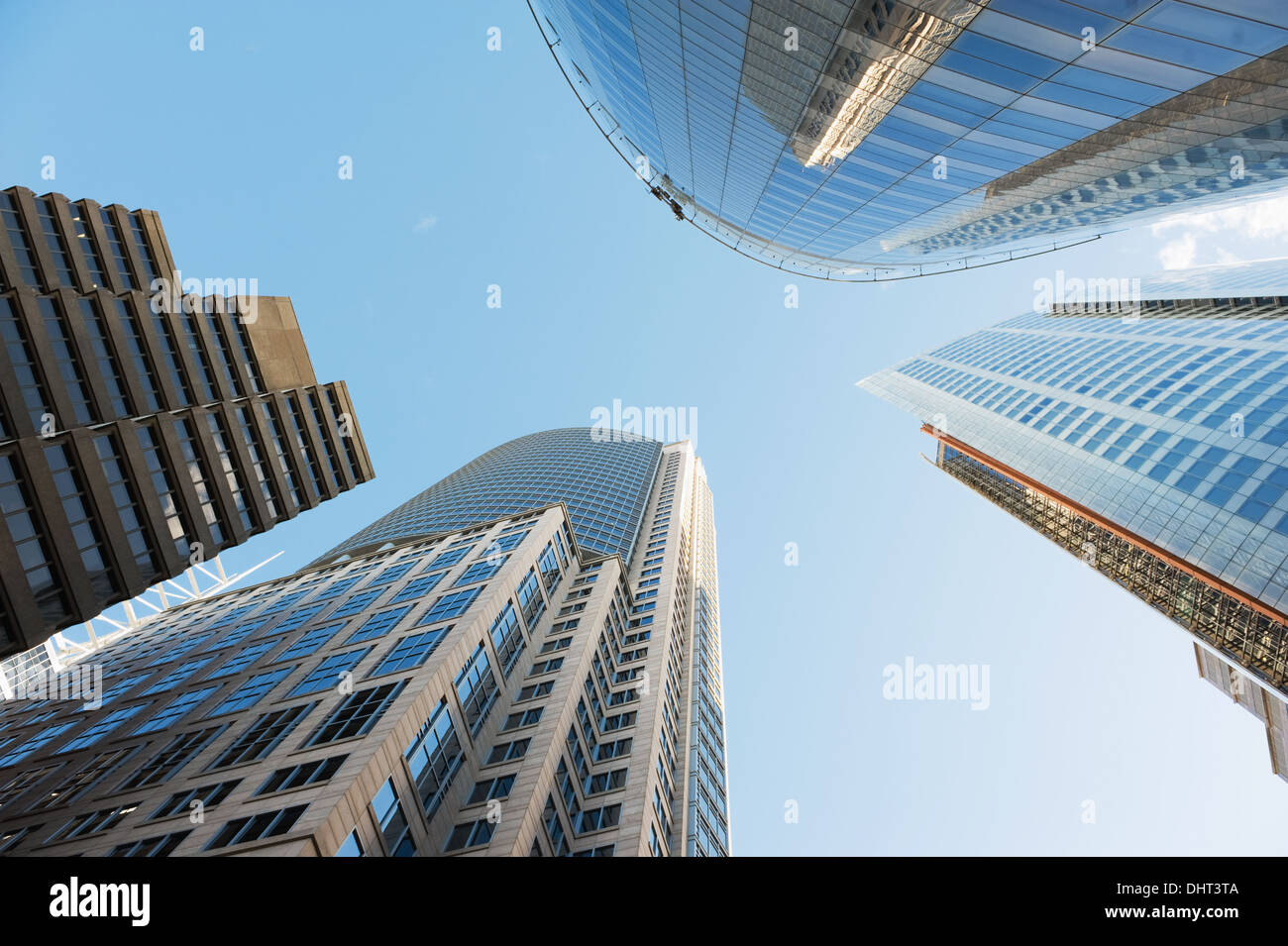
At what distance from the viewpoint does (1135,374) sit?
5603 centimetres

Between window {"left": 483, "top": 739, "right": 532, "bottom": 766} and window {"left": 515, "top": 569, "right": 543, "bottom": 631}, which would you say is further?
Answer: window {"left": 515, "top": 569, "right": 543, "bottom": 631}

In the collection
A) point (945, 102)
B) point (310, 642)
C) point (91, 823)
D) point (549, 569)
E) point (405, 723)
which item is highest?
point (945, 102)

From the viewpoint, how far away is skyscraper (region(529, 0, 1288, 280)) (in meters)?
13.3

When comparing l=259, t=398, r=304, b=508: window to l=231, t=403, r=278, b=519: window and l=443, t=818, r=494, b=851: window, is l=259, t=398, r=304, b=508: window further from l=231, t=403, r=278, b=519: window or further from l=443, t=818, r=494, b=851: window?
l=443, t=818, r=494, b=851: window

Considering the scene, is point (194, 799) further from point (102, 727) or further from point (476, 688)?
point (102, 727)

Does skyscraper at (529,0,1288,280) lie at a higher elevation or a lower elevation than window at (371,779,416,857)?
higher

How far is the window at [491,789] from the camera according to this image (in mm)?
A: 29406

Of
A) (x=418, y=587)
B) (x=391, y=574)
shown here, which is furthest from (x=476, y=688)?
(x=391, y=574)

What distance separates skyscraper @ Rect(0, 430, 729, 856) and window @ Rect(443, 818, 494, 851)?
0.12 metres

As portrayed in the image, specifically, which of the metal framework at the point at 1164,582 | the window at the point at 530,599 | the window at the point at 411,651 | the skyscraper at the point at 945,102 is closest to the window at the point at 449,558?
the window at the point at 530,599

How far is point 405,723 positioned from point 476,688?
798 cm

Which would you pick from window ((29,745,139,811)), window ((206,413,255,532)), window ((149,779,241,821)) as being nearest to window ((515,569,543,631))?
window ((206,413,255,532))

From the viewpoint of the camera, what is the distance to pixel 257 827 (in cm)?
2114
